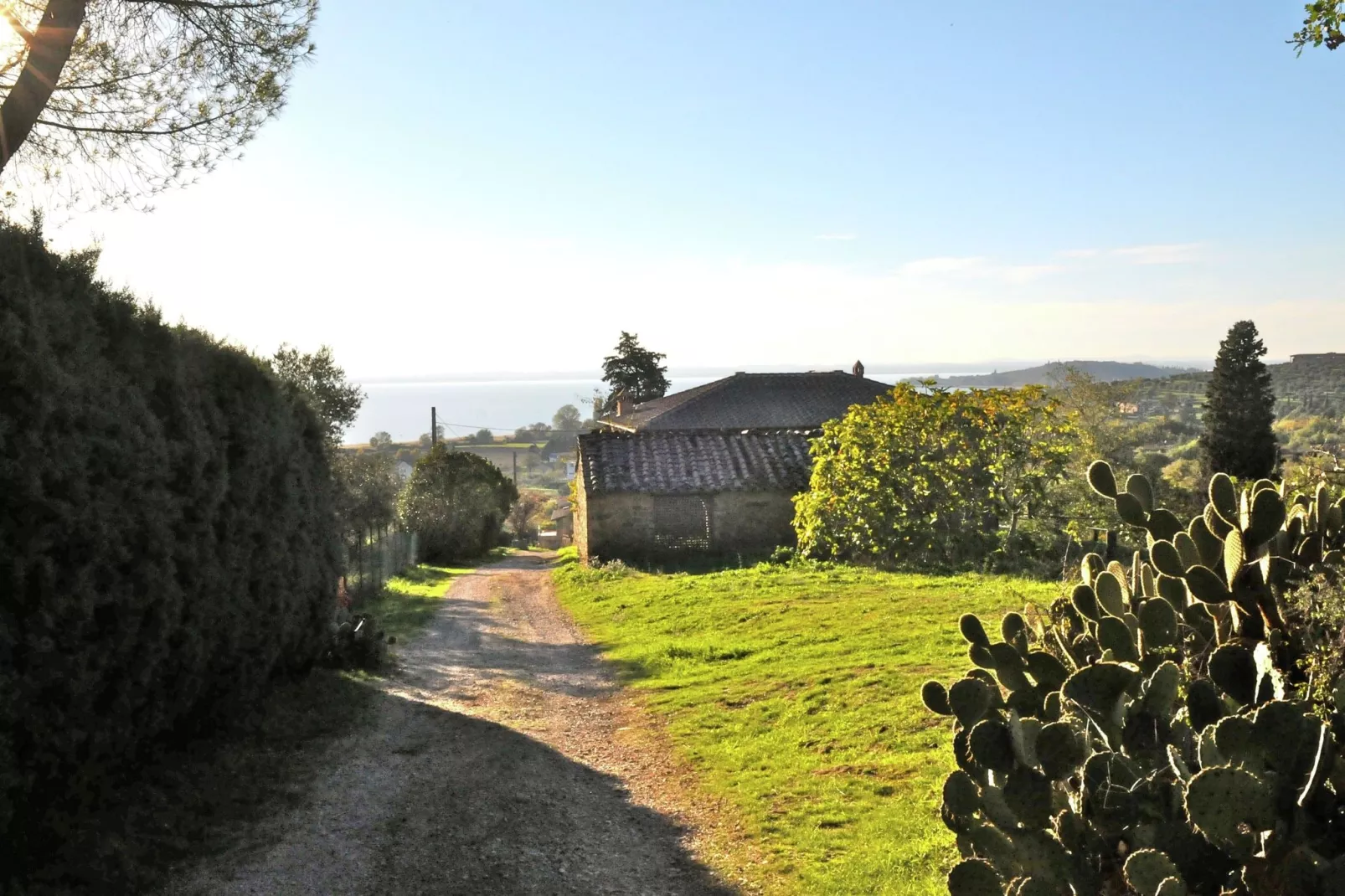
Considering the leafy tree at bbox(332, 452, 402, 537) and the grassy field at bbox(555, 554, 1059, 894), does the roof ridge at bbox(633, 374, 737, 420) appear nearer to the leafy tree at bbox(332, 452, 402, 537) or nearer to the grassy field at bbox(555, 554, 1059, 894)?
the leafy tree at bbox(332, 452, 402, 537)

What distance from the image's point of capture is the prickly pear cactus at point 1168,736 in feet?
11.9

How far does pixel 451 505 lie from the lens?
40312 millimetres

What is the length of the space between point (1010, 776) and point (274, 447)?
7.99 m

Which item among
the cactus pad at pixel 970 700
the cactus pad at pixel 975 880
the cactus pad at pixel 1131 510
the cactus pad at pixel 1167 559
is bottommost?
the cactus pad at pixel 975 880

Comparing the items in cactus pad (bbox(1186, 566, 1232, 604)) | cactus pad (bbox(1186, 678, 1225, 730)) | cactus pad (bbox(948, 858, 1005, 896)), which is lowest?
cactus pad (bbox(948, 858, 1005, 896))

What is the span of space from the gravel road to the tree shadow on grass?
2 centimetres

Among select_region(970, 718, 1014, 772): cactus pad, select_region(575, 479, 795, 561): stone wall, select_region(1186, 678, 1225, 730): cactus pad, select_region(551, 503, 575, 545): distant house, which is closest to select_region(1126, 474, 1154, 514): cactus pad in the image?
select_region(1186, 678, 1225, 730): cactus pad

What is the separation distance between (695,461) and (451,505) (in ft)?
54.0

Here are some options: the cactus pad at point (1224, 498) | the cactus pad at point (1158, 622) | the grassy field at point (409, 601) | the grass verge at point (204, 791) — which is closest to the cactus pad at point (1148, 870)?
the cactus pad at point (1158, 622)

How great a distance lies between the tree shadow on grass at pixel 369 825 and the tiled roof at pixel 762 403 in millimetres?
33793

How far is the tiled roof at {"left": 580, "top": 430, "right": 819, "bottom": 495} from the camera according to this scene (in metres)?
25.9

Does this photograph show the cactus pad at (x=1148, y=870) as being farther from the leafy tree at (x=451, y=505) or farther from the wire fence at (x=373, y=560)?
the leafy tree at (x=451, y=505)

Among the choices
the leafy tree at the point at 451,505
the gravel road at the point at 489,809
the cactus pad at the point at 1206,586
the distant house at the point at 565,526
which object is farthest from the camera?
the distant house at the point at 565,526

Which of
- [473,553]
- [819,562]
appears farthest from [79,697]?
[473,553]
